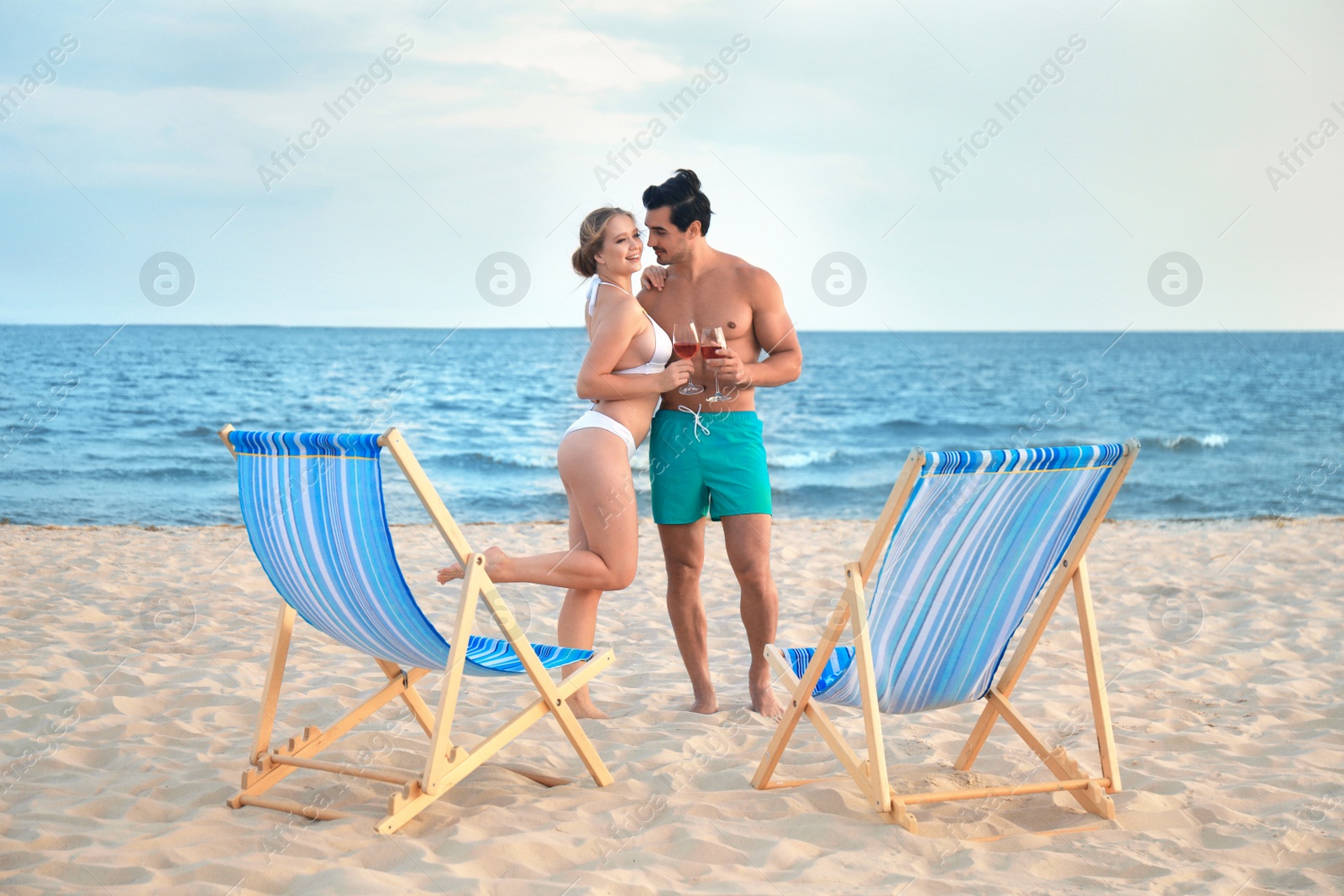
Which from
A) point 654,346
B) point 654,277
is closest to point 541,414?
point 654,277

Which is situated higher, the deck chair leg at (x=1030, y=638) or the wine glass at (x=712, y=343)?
the wine glass at (x=712, y=343)

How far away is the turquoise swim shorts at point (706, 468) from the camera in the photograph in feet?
12.0

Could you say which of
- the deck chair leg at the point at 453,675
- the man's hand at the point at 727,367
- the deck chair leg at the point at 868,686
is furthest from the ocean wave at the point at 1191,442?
the deck chair leg at the point at 453,675

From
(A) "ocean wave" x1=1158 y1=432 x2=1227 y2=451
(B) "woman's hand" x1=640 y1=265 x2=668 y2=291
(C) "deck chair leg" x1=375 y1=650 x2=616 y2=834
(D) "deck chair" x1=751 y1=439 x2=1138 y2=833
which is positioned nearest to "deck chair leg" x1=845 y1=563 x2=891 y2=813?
(D) "deck chair" x1=751 y1=439 x2=1138 y2=833

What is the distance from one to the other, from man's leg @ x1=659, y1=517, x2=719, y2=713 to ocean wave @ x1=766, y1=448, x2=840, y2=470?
1281 cm

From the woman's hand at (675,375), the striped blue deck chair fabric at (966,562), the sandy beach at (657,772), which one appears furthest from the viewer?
the woman's hand at (675,375)

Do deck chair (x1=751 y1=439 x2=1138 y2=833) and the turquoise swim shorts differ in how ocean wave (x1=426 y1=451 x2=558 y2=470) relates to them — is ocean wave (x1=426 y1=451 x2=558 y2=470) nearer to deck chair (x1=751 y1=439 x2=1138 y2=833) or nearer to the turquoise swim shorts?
the turquoise swim shorts

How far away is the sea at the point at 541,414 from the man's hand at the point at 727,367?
28.9 feet

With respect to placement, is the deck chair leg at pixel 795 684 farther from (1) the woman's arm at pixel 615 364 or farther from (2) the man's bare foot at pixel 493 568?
(1) the woman's arm at pixel 615 364

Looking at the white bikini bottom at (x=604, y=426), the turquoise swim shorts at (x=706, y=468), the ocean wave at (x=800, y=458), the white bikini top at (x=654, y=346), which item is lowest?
the ocean wave at (x=800, y=458)

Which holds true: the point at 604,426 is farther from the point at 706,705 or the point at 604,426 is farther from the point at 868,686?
the point at 868,686

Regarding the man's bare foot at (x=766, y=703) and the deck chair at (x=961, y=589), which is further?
the man's bare foot at (x=766, y=703)

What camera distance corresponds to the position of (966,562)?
2492 millimetres

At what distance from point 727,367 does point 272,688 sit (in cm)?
174
